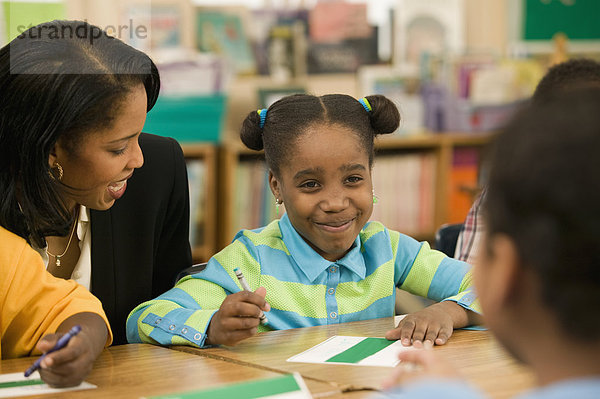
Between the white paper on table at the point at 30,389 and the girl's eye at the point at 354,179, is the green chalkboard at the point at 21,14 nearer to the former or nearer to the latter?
the girl's eye at the point at 354,179

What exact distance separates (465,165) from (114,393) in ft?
10.7

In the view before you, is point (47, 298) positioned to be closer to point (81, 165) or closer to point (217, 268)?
point (81, 165)

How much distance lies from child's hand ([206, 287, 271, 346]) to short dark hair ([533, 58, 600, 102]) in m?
0.90

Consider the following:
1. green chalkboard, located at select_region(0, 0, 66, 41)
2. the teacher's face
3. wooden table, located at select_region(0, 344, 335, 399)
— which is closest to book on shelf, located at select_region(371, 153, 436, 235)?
green chalkboard, located at select_region(0, 0, 66, 41)

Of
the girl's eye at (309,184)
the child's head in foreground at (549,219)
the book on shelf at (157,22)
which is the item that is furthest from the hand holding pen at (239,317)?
the book on shelf at (157,22)

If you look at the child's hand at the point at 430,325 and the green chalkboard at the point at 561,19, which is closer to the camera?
the child's hand at the point at 430,325

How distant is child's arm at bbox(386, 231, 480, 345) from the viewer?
1482mm

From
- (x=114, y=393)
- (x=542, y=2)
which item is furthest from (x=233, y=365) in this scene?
(x=542, y=2)

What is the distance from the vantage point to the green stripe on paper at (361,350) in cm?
125

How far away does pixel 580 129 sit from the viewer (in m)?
0.62

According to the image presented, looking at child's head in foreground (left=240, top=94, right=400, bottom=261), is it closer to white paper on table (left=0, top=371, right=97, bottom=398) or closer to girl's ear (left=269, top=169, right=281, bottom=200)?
girl's ear (left=269, top=169, right=281, bottom=200)

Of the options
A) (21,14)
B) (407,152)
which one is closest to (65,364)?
(21,14)

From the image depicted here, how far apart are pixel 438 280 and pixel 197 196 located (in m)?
2.04

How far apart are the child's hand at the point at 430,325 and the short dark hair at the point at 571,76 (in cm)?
64
